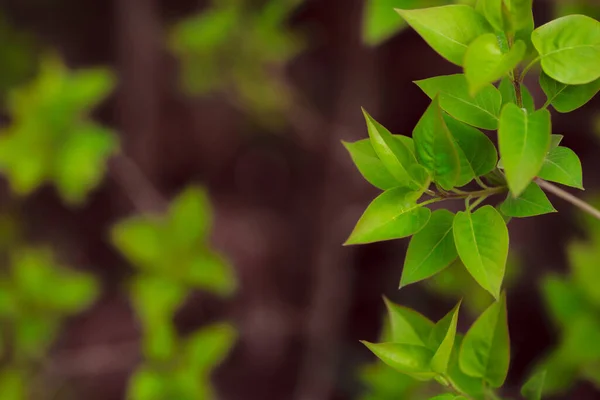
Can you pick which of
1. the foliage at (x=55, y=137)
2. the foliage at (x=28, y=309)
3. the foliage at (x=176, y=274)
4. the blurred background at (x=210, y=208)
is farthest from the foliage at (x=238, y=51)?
the foliage at (x=28, y=309)

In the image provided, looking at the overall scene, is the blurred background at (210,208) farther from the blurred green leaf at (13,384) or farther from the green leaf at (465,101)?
the green leaf at (465,101)

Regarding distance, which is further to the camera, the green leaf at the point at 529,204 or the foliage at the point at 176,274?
the foliage at the point at 176,274

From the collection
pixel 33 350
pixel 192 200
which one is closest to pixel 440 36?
pixel 192 200

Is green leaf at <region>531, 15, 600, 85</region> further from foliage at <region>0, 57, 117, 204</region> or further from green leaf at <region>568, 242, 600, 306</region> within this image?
foliage at <region>0, 57, 117, 204</region>

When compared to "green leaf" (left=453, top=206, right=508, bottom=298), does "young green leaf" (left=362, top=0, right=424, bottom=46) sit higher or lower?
higher

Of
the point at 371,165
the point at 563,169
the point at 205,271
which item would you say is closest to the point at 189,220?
the point at 205,271

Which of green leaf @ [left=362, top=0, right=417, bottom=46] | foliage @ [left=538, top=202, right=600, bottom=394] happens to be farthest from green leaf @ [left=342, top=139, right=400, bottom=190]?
foliage @ [left=538, top=202, right=600, bottom=394]

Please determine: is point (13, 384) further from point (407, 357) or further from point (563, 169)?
point (563, 169)
